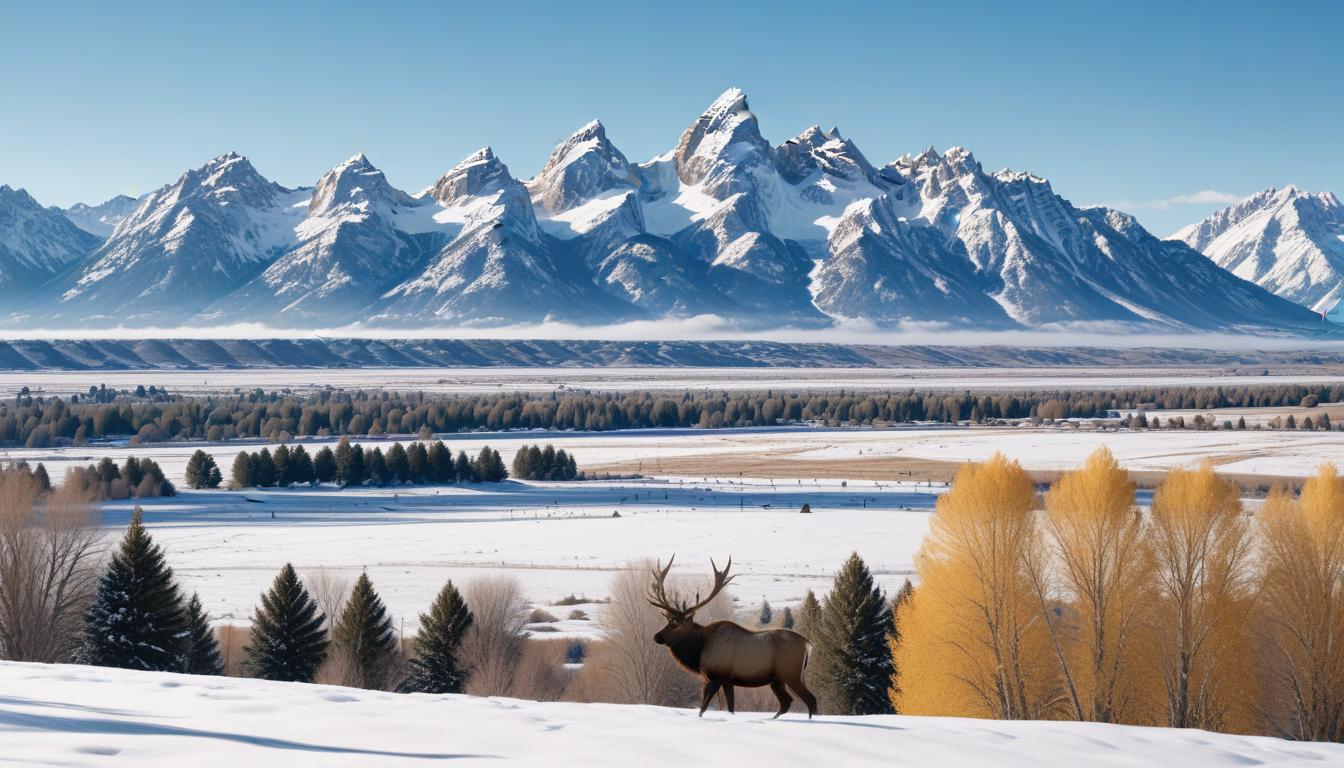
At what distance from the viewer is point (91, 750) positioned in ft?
35.6

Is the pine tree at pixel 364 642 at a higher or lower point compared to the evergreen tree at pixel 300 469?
lower

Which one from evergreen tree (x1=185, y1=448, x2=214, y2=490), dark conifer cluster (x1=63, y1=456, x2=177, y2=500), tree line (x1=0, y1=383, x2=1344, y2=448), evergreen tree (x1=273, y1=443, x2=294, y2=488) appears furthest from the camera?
tree line (x1=0, y1=383, x2=1344, y2=448)

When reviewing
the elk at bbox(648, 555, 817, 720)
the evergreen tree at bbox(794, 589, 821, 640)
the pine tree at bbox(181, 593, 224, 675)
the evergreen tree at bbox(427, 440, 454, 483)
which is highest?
the evergreen tree at bbox(427, 440, 454, 483)

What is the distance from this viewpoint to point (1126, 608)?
29406 millimetres

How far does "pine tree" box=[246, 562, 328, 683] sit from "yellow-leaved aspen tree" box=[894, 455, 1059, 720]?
1455cm

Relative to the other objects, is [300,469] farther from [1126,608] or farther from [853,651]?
[1126,608]

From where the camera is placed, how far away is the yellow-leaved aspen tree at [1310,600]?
2942cm

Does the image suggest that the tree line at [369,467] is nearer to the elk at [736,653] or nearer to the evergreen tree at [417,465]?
the evergreen tree at [417,465]

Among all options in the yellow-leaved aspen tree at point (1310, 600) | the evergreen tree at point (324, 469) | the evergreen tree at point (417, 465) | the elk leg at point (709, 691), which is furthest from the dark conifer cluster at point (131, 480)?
the elk leg at point (709, 691)

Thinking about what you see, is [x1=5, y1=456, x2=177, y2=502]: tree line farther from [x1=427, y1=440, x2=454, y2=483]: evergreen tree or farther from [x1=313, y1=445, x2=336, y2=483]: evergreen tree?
[x1=427, y1=440, x2=454, y2=483]: evergreen tree

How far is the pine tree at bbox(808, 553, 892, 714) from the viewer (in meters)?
31.8

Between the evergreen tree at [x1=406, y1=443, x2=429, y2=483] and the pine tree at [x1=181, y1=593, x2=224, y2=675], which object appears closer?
the pine tree at [x1=181, y1=593, x2=224, y2=675]

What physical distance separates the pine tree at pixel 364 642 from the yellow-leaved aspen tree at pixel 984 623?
13.1 metres

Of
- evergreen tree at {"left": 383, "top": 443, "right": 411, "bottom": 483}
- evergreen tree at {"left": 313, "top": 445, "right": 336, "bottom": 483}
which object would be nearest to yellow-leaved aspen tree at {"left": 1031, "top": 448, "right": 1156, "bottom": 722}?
evergreen tree at {"left": 383, "top": 443, "right": 411, "bottom": 483}
